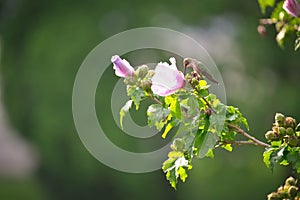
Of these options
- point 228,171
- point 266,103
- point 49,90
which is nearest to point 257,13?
point 266,103

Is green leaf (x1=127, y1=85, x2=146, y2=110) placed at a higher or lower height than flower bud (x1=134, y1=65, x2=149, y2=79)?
lower

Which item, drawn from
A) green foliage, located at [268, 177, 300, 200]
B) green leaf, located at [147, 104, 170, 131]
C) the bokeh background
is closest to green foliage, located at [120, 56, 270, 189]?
green leaf, located at [147, 104, 170, 131]

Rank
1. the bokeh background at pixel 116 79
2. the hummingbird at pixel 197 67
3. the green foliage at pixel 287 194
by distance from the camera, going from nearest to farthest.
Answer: the hummingbird at pixel 197 67
the green foliage at pixel 287 194
the bokeh background at pixel 116 79

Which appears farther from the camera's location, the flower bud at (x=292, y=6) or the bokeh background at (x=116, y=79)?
the bokeh background at (x=116, y=79)

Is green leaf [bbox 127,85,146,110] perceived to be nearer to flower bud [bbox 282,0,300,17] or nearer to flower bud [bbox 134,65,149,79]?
flower bud [bbox 134,65,149,79]

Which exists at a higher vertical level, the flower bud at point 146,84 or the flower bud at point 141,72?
the flower bud at point 141,72

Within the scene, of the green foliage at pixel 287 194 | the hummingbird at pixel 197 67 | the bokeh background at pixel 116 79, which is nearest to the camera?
the hummingbird at pixel 197 67

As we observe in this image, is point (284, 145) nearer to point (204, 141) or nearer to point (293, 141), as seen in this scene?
point (293, 141)

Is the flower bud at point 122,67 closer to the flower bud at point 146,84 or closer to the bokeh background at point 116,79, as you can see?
the flower bud at point 146,84

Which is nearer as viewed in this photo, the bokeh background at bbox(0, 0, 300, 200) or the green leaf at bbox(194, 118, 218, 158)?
the green leaf at bbox(194, 118, 218, 158)

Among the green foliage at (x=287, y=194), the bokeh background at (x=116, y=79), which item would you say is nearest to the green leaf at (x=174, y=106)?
the green foliage at (x=287, y=194)
